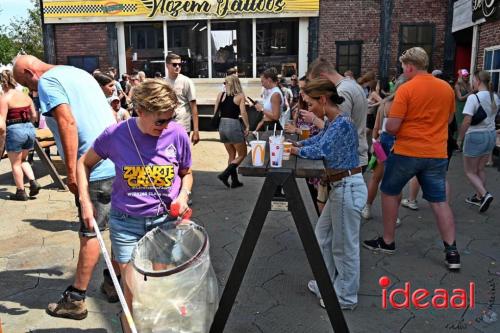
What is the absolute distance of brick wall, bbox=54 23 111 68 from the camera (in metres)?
16.8

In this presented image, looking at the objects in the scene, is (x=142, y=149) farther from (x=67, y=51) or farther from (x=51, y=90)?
(x=67, y=51)

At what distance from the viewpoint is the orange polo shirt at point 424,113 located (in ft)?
11.8

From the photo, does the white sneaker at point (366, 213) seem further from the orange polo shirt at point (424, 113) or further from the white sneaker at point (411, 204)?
the orange polo shirt at point (424, 113)

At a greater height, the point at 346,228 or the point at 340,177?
the point at 340,177

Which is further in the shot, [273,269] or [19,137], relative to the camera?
[19,137]

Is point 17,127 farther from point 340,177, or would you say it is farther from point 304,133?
point 340,177

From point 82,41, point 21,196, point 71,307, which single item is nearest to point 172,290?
point 71,307

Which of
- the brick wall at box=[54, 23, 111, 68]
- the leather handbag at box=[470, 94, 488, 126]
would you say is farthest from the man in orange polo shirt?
the brick wall at box=[54, 23, 111, 68]

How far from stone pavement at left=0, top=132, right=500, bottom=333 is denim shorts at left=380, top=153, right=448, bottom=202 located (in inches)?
24.7

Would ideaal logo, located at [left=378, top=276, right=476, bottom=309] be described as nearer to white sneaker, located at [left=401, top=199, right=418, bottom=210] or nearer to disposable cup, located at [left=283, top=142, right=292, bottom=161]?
disposable cup, located at [left=283, top=142, right=292, bottom=161]

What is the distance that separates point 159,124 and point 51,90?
3.12 feet

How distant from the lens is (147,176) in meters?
2.36

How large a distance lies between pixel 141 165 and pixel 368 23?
14.9 metres

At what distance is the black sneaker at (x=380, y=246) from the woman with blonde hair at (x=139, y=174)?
227cm
